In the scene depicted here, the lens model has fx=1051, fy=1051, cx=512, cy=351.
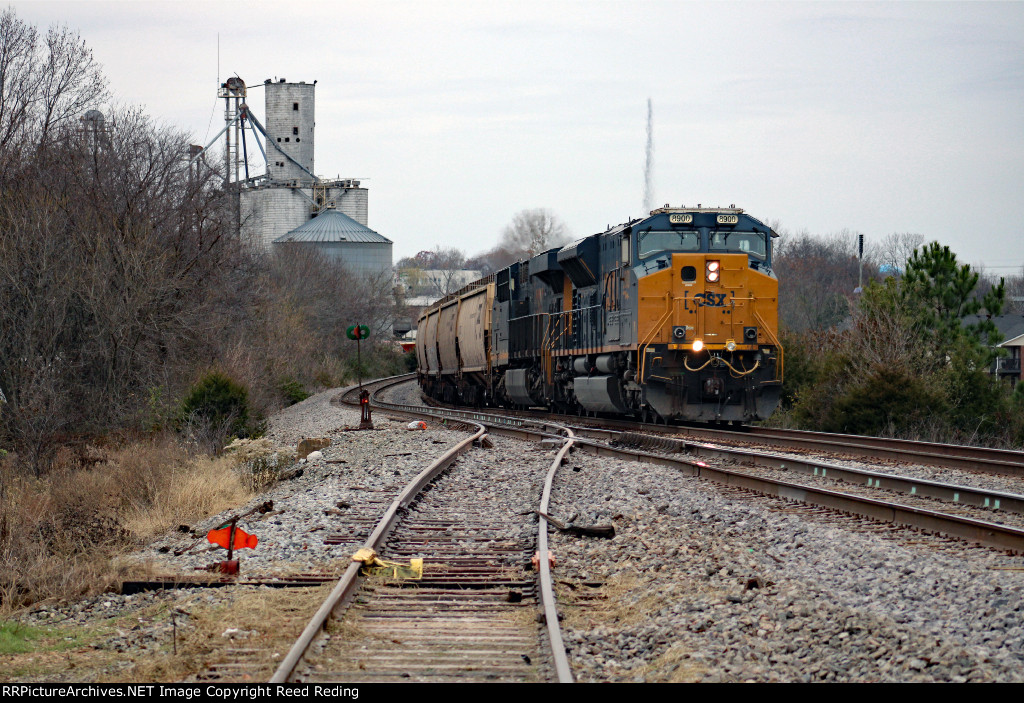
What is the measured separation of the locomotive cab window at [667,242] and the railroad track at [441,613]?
941 cm

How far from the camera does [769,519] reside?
28.9 ft

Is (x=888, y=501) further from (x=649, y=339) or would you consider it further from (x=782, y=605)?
(x=649, y=339)

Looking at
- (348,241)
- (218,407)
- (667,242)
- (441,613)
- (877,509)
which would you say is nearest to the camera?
(441,613)

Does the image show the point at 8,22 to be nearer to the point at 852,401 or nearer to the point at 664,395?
the point at 664,395

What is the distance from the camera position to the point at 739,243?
18.4 m

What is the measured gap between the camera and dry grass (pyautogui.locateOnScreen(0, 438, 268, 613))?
7.52 metres

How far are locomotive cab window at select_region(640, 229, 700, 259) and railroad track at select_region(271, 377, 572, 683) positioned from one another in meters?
9.41

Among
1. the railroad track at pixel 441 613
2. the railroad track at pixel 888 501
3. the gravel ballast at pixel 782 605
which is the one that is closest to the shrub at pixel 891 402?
the railroad track at pixel 888 501

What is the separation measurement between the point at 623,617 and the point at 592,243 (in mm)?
→ 14755

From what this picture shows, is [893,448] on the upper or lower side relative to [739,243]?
lower

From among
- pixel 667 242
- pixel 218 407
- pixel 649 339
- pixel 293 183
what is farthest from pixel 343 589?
pixel 293 183

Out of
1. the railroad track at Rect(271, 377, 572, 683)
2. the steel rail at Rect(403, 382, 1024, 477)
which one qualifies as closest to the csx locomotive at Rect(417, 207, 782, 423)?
the steel rail at Rect(403, 382, 1024, 477)

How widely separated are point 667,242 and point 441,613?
12783 mm

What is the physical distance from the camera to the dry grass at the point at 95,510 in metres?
7.52
